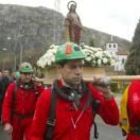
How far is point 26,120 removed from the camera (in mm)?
7777

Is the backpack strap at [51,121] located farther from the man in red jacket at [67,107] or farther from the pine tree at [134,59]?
the pine tree at [134,59]

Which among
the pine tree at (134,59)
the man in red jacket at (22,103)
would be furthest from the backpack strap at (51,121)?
the pine tree at (134,59)

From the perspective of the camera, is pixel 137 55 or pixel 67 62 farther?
pixel 137 55

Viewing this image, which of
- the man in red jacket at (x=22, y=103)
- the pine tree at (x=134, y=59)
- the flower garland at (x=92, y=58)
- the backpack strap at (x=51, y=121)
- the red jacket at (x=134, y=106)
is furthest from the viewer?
the pine tree at (x=134, y=59)

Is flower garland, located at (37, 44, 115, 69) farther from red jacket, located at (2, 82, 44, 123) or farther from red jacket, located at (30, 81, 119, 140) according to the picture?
red jacket, located at (30, 81, 119, 140)

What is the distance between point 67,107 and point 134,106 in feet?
1.84

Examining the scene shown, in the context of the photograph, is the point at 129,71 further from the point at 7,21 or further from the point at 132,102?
the point at 7,21

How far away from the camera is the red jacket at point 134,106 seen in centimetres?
444

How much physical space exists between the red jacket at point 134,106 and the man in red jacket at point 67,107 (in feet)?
0.63

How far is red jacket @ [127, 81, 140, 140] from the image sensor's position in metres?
4.44

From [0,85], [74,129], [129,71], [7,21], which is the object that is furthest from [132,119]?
[7,21]

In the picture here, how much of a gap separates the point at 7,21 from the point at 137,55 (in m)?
136

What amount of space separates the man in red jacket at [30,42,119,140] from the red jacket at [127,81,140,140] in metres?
0.19

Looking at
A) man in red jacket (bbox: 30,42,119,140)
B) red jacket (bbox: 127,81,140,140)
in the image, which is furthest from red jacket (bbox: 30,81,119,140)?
red jacket (bbox: 127,81,140,140)
